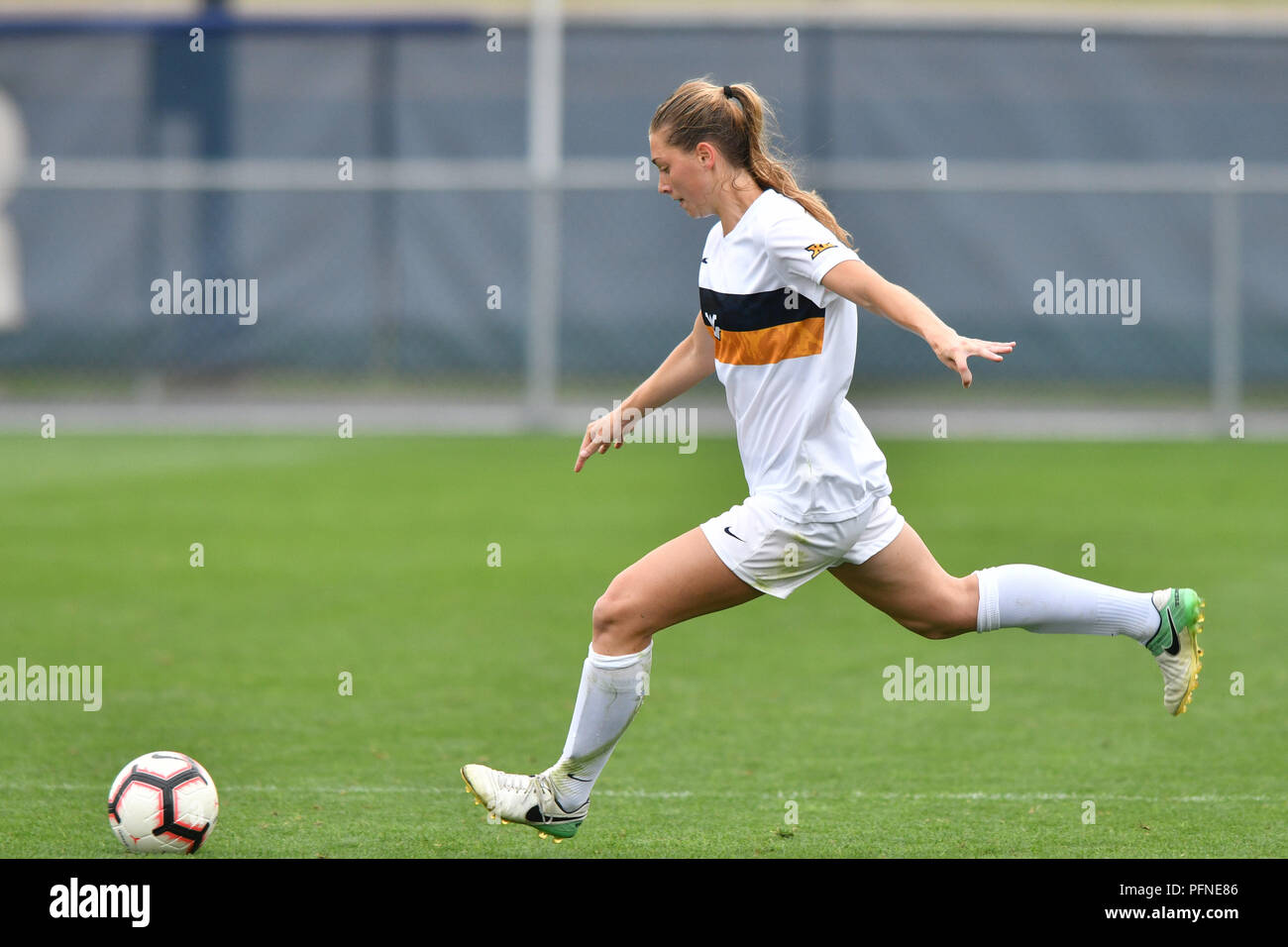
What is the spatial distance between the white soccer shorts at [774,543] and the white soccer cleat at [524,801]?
0.81m

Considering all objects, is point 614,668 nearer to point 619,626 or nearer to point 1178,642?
point 619,626

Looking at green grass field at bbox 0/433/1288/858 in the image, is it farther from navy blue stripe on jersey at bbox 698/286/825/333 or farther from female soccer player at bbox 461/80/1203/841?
navy blue stripe on jersey at bbox 698/286/825/333

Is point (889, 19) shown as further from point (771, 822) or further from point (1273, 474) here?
point (771, 822)

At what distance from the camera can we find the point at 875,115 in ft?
61.4

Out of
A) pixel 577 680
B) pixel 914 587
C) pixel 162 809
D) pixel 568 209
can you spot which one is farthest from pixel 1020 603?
pixel 568 209

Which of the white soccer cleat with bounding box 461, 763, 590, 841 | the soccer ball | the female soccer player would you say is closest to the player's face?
the female soccer player

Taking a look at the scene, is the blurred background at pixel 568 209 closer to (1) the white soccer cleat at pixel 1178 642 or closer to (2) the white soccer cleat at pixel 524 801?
(1) the white soccer cleat at pixel 1178 642

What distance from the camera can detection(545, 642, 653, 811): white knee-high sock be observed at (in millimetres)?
4594

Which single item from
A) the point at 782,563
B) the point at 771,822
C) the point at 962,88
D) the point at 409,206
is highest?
the point at 962,88
